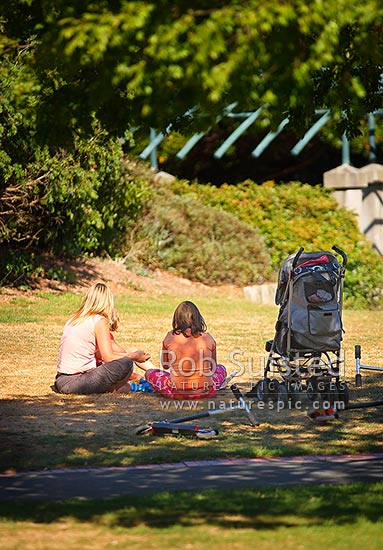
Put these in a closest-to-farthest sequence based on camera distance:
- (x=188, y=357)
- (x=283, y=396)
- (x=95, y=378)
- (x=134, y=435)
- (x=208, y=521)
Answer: (x=208, y=521) < (x=134, y=435) < (x=283, y=396) < (x=188, y=357) < (x=95, y=378)

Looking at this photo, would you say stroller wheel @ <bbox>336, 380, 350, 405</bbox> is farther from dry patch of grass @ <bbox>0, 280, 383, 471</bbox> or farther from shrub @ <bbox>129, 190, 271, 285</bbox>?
shrub @ <bbox>129, 190, 271, 285</bbox>

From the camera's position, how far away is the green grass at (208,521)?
5184 millimetres

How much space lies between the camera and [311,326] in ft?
30.4

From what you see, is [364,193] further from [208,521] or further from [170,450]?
[208,521]

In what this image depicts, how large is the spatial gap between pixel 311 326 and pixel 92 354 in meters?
2.27

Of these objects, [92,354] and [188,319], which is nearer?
[188,319]

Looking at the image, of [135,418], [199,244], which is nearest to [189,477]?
[135,418]

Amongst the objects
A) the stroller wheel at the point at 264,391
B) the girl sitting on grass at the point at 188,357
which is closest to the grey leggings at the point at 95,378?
the girl sitting on grass at the point at 188,357

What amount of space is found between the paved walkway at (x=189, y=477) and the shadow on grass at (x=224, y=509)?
227 mm

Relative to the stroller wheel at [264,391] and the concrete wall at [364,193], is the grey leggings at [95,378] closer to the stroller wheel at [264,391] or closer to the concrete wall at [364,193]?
the stroller wheel at [264,391]

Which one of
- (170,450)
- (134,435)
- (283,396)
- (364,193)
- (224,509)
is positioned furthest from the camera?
(364,193)

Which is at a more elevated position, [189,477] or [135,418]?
[135,418]

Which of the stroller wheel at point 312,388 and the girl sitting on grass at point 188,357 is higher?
the girl sitting on grass at point 188,357

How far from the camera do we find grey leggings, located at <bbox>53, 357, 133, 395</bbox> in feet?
32.8
